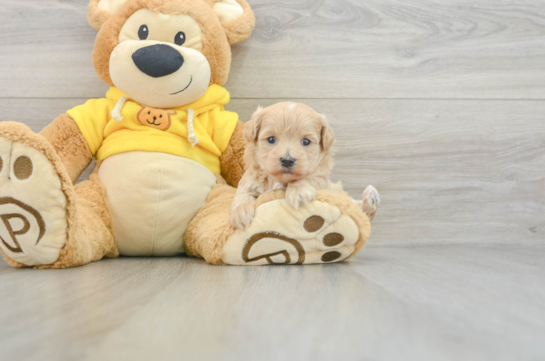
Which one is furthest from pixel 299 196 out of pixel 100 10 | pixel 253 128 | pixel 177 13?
pixel 100 10

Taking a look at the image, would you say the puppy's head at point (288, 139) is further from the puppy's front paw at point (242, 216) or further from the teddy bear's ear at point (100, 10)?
the teddy bear's ear at point (100, 10)

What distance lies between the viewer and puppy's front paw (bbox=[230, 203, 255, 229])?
0.85 meters

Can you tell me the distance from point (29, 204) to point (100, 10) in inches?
24.4

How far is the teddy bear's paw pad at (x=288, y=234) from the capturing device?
2.78 ft

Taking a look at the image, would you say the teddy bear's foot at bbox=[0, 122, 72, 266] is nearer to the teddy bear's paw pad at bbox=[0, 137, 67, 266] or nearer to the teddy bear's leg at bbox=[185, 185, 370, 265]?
the teddy bear's paw pad at bbox=[0, 137, 67, 266]

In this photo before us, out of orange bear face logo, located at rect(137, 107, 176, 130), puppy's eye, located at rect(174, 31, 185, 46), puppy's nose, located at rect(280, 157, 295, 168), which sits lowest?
puppy's nose, located at rect(280, 157, 295, 168)

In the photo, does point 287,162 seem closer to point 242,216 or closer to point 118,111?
point 242,216

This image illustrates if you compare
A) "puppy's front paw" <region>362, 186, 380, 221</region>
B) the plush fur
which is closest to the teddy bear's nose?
the plush fur

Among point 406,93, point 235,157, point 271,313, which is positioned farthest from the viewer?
point 406,93

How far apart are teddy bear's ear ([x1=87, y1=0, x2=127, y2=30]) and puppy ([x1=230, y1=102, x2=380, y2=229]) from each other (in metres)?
0.55

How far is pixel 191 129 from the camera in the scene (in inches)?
40.4

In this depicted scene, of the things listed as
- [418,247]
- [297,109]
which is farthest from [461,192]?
[297,109]

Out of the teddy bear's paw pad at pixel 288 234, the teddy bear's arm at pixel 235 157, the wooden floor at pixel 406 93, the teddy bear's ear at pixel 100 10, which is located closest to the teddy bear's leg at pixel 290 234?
the teddy bear's paw pad at pixel 288 234

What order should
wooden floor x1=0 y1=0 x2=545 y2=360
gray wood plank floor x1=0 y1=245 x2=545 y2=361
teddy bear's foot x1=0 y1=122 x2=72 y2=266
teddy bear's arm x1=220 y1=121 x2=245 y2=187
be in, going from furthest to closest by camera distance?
wooden floor x1=0 y1=0 x2=545 y2=360, teddy bear's arm x1=220 y1=121 x2=245 y2=187, teddy bear's foot x1=0 y1=122 x2=72 y2=266, gray wood plank floor x1=0 y1=245 x2=545 y2=361
